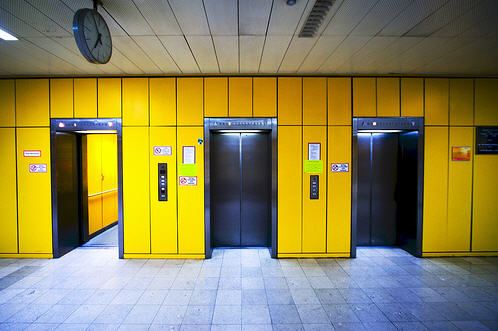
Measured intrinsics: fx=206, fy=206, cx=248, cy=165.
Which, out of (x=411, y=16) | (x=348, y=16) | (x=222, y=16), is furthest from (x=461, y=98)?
(x=222, y=16)

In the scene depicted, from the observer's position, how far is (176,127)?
4219 mm

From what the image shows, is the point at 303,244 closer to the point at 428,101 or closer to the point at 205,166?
the point at 205,166

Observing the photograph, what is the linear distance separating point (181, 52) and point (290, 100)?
86.8 inches

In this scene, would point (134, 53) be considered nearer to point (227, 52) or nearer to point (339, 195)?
point (227, 52)

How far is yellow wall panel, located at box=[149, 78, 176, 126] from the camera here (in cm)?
422

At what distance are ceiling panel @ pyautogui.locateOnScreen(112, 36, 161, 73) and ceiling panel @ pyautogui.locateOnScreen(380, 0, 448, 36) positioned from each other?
11.7ft

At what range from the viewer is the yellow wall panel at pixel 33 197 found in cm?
422

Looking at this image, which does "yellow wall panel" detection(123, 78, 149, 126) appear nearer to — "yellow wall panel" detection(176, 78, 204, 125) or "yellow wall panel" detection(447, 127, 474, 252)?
"yellow wall panel" detection(176, 78, 204, 125)

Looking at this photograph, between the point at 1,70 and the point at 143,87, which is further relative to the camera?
the point at 143,87

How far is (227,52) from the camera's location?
131 inches

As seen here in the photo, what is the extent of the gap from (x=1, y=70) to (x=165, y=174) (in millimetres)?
3609

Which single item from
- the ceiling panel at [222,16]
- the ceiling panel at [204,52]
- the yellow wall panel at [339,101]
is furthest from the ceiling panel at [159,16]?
the yellow wall panel at [339,101]

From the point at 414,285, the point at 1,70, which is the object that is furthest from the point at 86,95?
the point at 414,285

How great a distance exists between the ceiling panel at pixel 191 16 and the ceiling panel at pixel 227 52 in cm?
27
